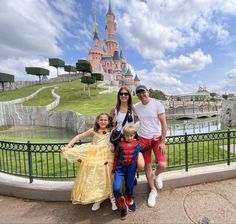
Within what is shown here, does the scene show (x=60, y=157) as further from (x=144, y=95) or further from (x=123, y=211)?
(x=144, y=95)

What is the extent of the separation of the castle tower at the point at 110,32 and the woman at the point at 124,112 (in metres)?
86.6

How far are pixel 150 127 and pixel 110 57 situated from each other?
81.3m

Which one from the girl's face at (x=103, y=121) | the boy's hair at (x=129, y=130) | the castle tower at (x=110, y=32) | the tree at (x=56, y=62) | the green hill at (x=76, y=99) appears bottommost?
the boy's hair at (x=129, y=130)

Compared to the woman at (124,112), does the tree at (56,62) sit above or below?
above

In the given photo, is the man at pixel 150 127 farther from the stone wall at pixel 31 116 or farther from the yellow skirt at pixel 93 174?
the stone wall at pixel 31 116

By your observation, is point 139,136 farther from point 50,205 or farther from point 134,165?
point 50,205

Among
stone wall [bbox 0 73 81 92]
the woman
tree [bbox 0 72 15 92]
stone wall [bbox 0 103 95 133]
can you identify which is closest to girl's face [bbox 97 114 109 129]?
the woman

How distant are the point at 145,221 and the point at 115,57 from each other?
277 feet

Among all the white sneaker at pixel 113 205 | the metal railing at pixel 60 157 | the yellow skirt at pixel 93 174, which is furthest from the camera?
the metal railing at pixel 60 157

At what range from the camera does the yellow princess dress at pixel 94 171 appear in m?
3.17

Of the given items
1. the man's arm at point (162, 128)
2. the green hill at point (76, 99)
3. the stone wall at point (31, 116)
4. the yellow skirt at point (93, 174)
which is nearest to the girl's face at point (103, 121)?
the yellow skirt at point (93, 174)

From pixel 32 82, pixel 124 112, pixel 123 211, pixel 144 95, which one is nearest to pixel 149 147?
pixel 124 112

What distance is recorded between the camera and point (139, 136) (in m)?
3.57

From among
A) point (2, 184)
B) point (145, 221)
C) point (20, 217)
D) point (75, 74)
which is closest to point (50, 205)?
point (20, 217)
